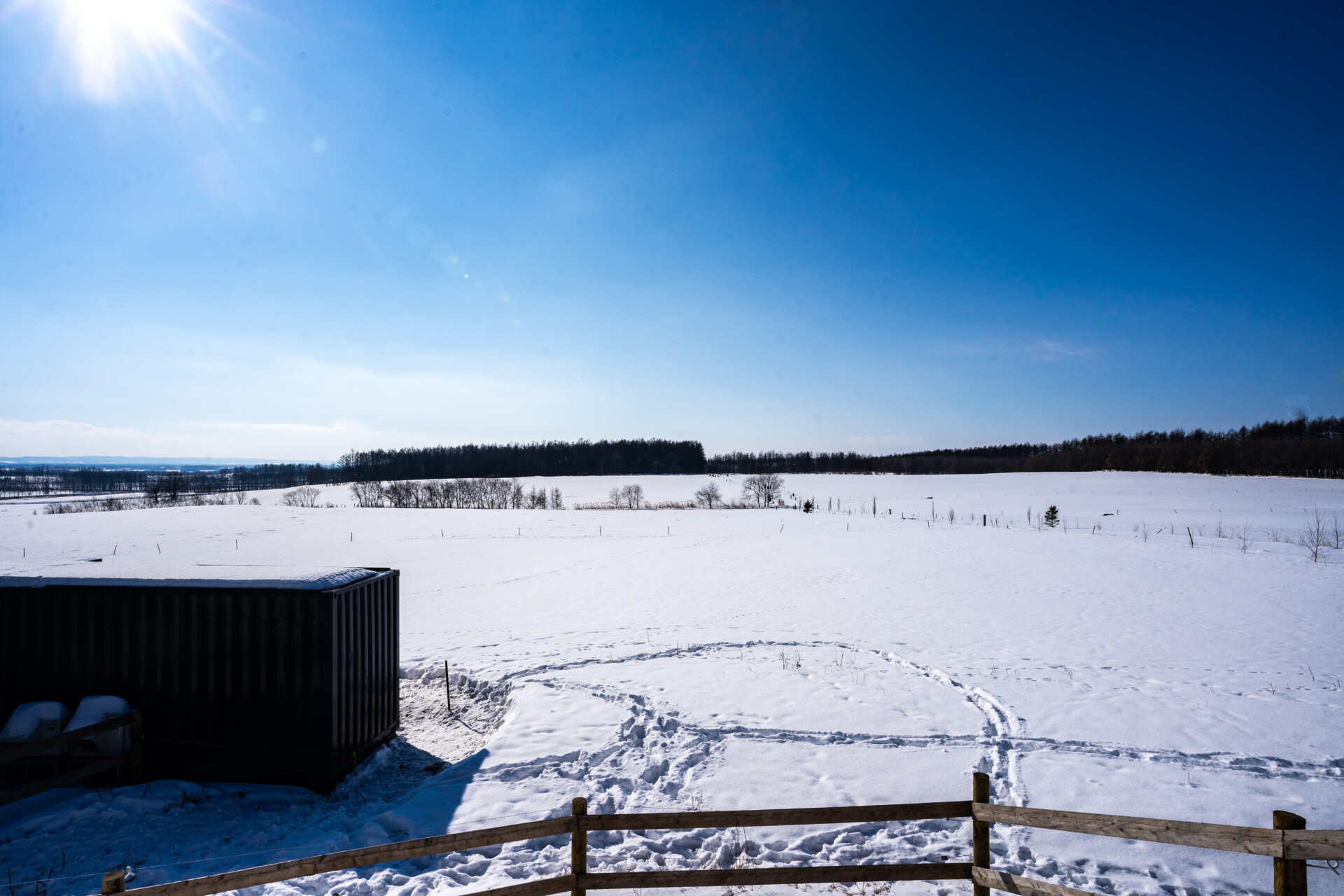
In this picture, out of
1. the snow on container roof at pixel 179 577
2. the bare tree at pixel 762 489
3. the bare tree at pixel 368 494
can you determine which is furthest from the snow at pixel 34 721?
the bare tree at pixel 368 494

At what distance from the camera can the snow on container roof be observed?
23.1 feet

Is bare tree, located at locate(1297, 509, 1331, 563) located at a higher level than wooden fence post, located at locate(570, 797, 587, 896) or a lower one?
lower

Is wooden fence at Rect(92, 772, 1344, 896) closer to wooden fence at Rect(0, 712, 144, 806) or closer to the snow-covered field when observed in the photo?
the snow-covered field

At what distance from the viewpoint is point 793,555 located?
83.6 ft

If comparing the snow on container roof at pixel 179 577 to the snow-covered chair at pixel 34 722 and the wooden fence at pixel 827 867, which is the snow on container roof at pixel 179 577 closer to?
the snow-covered chair at pixel 34 722

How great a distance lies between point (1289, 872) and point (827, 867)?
2534 millimetres

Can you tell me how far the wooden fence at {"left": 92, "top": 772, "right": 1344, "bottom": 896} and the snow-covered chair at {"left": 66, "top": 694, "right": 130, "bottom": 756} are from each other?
4.85 metres

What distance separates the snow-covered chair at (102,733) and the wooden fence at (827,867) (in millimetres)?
4850

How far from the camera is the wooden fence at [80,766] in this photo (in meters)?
5.61

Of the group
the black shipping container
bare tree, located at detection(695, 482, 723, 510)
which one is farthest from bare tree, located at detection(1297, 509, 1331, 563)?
bare tree, located at detection(695, 482, 723, 510)

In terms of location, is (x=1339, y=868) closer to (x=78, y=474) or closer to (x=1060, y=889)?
(x=1060, y=889)

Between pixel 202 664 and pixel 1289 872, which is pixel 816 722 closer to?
pixel 1289 872

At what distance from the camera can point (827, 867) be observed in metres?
4.02

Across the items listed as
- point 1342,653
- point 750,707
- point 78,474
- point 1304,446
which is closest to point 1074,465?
point 1304,446
